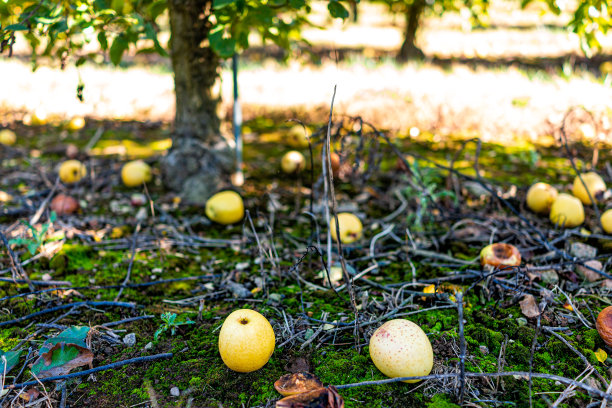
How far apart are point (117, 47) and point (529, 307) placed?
2.98 m

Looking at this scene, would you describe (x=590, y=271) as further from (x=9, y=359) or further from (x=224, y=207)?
(x=9, y=359)

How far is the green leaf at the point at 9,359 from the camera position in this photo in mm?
1994

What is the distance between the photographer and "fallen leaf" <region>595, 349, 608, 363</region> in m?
2.13

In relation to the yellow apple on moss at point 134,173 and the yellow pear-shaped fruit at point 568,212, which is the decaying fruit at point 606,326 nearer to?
the yellow pear-shaped fruit at point 568,212

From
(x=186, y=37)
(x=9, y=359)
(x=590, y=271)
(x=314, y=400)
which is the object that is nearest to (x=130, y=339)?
(x=9, y=359)

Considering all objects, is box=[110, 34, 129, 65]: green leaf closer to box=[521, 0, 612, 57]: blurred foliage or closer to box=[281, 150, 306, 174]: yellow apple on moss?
box=[281, 150, 306, 174]: yellow apple on moss

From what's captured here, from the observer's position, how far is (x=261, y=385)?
2016 millimetres

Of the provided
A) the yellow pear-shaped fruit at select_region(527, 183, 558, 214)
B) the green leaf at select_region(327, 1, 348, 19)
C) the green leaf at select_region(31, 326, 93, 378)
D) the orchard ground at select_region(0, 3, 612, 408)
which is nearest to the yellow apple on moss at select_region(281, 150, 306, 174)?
the orchard ground at select_region(0, 3, 612, 408)

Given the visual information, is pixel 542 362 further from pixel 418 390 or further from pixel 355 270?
pixel 355 270

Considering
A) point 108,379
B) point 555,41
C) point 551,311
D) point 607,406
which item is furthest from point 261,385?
point 555,41

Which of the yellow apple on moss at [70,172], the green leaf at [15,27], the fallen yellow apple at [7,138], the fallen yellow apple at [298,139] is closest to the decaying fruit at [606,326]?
the green leaf at [15,27]

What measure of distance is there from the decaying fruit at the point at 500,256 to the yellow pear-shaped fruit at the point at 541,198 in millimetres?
1038

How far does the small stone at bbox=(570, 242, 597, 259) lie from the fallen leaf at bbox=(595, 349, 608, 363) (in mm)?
987

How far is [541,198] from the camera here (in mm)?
3574
